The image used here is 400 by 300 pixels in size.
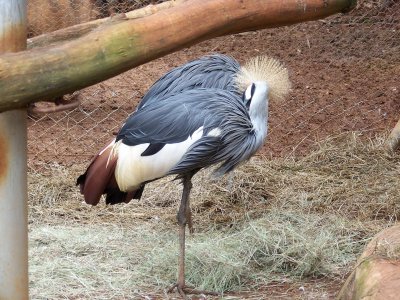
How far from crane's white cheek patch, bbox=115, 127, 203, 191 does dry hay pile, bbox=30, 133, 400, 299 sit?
1.32 ft

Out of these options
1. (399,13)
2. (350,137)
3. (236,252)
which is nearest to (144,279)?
(236,252)

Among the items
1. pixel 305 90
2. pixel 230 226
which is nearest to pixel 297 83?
pixel 305 90

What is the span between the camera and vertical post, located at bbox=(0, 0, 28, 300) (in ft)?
7.51

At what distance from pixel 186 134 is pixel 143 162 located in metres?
0.22

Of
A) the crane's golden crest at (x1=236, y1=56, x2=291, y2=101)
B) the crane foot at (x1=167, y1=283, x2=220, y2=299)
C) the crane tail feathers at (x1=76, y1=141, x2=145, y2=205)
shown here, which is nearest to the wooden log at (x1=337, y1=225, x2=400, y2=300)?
the crane foot at (x1=167, y1=283, x2=220, y2=299)

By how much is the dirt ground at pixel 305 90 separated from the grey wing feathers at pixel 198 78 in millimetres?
1143

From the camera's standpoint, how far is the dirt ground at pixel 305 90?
5527mm

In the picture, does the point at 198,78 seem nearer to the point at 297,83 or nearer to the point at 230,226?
the point at 230,226

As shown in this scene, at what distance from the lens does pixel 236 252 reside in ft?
13.1

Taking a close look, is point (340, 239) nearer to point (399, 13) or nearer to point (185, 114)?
point (185, 114)

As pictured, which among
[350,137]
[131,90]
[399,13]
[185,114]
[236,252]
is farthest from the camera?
[399,13]

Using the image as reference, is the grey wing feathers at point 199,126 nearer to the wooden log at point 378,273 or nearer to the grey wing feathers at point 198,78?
the grey wing feathers at point 198,78

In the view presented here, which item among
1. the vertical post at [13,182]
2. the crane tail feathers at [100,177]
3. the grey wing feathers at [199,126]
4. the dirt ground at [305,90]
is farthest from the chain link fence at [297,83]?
the vertical post at [13,182]

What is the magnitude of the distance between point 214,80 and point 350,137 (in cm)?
177
